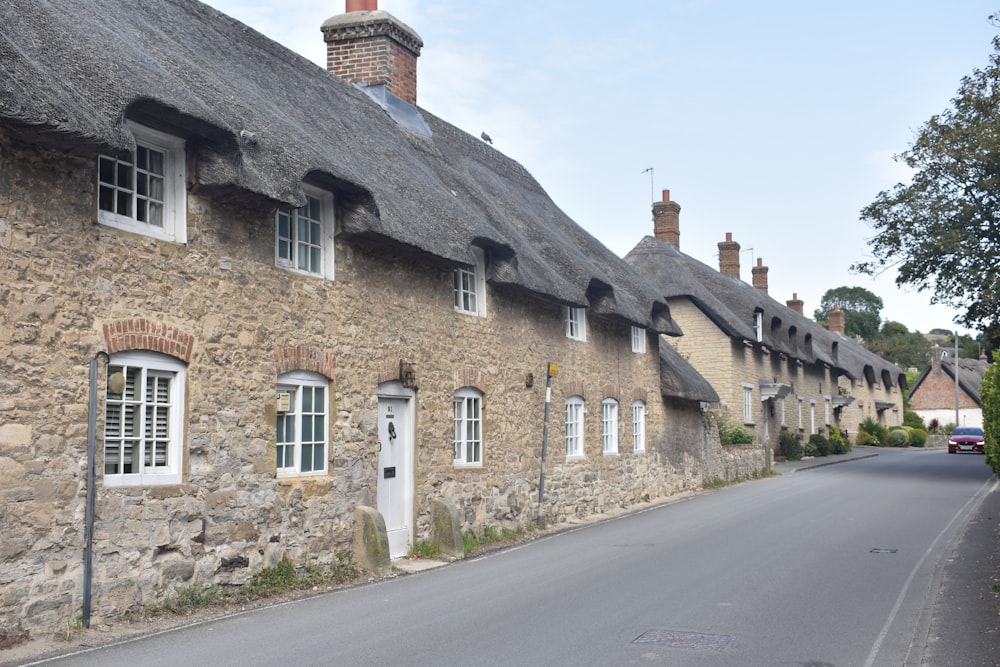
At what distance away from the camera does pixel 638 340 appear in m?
22.0

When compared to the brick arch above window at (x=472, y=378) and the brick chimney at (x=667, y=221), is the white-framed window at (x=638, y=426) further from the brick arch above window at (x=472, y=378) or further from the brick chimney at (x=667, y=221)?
the brick chimney at (x=667, y=221)

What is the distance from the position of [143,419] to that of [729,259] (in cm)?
3767

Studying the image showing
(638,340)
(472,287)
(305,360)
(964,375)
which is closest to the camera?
(305,360)

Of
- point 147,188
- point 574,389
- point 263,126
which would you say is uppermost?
point 263,126

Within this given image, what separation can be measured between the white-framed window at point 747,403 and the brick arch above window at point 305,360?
25.9 metres

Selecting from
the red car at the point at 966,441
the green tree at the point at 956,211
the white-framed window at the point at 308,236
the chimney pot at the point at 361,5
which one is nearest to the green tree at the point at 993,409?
the green tree at the point at 956,211

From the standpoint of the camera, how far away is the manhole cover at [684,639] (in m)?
7.70

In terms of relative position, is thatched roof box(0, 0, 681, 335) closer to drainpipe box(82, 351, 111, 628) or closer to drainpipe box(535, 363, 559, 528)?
drainpipe box(535, 363, 559, 528)

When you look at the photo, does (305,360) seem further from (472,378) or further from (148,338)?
(472,378)

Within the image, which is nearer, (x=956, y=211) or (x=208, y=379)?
(x=208, y=379)

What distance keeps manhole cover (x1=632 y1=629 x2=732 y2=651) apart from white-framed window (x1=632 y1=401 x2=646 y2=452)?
43.6ft

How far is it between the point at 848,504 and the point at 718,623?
11976 mm

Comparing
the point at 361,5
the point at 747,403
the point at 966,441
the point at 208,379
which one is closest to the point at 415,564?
the point at 208,379

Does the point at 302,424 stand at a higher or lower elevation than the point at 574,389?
lower
